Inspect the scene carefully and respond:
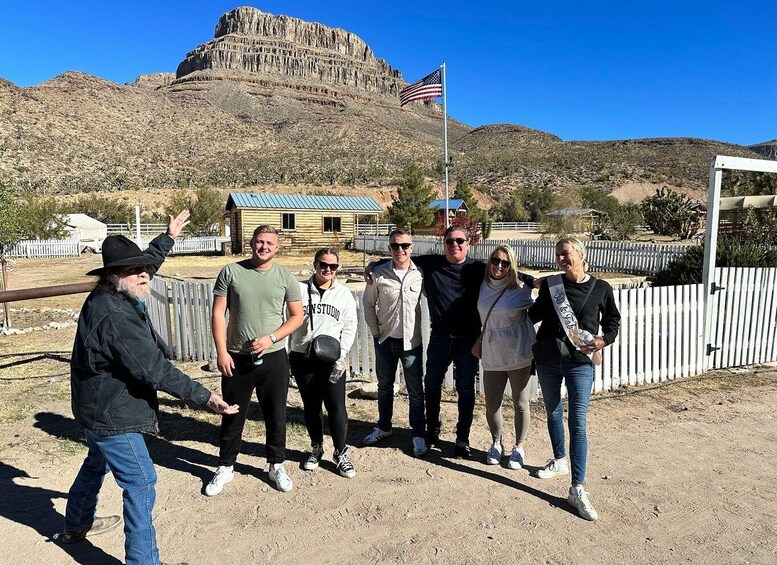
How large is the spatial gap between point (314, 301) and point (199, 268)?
19515mm

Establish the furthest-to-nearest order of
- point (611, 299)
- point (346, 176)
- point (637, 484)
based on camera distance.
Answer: point (346, 176), point (637, 484), point (611, 299)

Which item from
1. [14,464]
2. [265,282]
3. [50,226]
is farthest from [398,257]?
[50,226]

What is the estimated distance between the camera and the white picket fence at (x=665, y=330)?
5.60m

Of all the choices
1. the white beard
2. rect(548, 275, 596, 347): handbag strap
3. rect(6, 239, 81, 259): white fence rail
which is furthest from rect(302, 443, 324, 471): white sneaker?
rect(6, 239, 81, 259): white fence rail

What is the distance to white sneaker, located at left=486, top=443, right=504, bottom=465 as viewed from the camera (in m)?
3.81

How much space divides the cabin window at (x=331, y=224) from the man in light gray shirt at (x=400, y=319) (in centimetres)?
2659

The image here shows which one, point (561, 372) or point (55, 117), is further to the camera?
point (55, 117)

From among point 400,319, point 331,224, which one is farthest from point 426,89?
point 400,319

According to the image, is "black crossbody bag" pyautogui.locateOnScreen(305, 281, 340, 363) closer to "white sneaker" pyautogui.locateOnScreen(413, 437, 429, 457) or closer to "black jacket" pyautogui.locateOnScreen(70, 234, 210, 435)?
"white sneaker" pyautogui.locateOnScreen(413, 437, 429, 457)

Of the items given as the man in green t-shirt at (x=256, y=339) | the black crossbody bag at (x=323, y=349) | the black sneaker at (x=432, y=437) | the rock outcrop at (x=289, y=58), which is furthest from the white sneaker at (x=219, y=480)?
the rock outcrop at (x=289, y=58)

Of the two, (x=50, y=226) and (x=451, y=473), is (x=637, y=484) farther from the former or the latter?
(x=50, y=226)

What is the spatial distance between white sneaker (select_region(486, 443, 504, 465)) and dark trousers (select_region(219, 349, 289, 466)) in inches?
60.9

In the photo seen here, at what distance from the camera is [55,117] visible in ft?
222

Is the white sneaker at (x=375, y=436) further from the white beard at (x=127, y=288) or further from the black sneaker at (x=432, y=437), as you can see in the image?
the white beard at (x=127, y=288)
